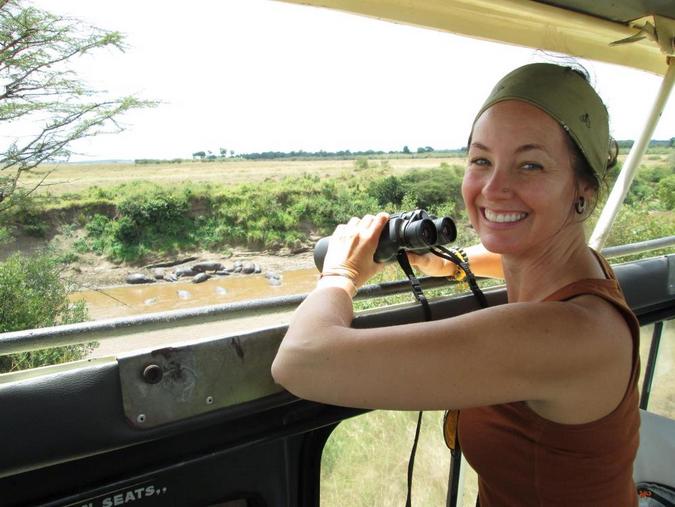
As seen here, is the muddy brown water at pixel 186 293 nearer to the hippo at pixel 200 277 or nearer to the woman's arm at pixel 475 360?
the hippo at pixel 200 277

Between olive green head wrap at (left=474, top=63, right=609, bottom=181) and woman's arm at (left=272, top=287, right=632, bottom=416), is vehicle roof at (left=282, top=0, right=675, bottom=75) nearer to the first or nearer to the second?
olive green head wrap at (left=474, top=63, right=609, bottom=181)

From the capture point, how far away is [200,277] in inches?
55.3

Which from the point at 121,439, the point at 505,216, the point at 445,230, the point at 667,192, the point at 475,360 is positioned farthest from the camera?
the point at 667,192

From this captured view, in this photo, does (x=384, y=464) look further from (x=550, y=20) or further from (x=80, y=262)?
(x=550, y=20)

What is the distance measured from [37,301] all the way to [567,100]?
125 cm

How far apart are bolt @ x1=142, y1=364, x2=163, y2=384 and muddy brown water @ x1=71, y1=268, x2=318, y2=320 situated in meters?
0.13

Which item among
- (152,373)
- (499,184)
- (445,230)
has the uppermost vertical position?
(499,184)

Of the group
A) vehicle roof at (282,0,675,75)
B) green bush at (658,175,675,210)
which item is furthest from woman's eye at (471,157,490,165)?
green bush at (658,175,675,210)

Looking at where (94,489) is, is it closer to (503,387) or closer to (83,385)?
(83,385)

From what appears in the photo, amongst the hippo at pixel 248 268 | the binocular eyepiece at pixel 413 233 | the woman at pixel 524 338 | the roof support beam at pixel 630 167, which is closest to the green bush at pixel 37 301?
the hippo at pixel 248 268

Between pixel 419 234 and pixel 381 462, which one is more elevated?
pixel 419 234

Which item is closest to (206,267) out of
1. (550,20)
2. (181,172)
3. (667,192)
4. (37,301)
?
(181,172)

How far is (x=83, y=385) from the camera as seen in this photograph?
1058 mm

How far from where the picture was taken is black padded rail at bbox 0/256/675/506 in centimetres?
101
